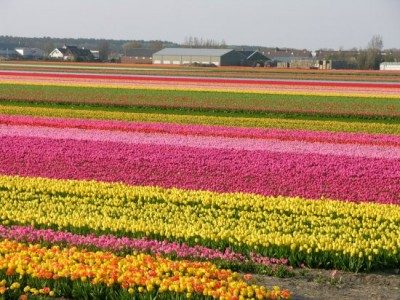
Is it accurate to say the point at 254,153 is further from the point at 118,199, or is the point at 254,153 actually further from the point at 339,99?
the point at 339,99

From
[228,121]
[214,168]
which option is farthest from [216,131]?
[214,168]

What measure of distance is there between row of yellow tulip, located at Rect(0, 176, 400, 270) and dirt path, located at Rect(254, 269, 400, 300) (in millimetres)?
267

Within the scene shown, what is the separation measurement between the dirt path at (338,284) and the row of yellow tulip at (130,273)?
29.5 inches

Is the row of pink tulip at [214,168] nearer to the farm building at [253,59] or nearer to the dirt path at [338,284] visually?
the dirt path at [338,284]

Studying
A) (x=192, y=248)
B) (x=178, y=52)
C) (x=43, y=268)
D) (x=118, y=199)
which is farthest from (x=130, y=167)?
(x=178, y=52)

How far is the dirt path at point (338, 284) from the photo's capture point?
30.8ft

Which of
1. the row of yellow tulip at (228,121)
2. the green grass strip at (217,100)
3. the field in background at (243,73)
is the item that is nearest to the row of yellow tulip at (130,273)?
the row of yellow tulip at (228,121)

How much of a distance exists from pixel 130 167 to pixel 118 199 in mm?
3403

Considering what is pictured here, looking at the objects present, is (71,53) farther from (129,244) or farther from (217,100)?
(129,244)

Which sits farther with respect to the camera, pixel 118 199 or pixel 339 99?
pixel 339 99

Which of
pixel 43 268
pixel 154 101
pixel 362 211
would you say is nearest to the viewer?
pixel 43 268

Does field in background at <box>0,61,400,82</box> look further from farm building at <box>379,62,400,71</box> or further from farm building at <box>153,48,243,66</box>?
farm building at <box>153,48,243,66</box>

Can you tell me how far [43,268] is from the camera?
9078 mm

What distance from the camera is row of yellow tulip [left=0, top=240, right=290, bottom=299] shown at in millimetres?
8367
